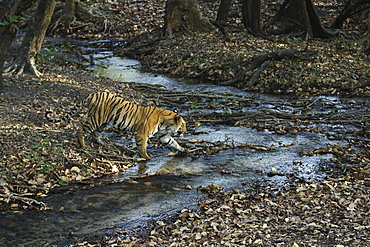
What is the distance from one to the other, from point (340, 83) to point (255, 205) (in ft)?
29.2

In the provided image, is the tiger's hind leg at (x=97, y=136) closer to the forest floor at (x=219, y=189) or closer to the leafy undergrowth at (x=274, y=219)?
the forest floor at (x=219, y=189)

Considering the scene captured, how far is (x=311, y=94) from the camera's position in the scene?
13945 millimetres

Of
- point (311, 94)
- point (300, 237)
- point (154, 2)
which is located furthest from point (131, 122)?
point (154, 2)

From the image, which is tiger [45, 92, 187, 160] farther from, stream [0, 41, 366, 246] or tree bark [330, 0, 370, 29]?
tree bark [330, 0, 370, 29]

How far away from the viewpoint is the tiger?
28.0 feet

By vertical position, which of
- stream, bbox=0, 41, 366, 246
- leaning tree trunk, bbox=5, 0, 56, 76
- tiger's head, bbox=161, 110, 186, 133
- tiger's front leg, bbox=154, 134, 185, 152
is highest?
leaning tree trunk, bbox=5, 0, 56, 76

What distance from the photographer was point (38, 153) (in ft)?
25.2

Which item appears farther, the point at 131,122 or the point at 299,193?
the point at 131,122

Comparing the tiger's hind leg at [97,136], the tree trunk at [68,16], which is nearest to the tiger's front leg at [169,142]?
the tiger's hind leg at [97,136]

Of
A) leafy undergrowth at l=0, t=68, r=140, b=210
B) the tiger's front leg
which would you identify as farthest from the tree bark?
the tiger's front leg

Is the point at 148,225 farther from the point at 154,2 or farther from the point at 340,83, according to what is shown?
the point at 154,2

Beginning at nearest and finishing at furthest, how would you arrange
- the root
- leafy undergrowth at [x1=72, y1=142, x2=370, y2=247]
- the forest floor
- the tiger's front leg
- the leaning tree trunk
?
leafy undergrowth at [x1=72, y1=142, x2=370, y2=247] → the forest floor → the root → the tiger's front leg → the leaning tree trunk

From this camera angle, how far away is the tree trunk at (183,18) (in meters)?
20.0

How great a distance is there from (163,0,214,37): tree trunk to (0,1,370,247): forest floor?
458 centimetres
